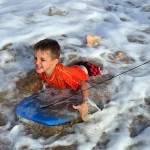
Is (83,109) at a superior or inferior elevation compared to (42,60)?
inferior

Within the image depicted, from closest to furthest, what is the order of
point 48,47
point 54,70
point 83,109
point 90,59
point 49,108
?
point 83,109 → point 49,108 → point 48,47 → point 54,70 → point 90,59

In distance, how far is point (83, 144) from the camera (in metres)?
3.38

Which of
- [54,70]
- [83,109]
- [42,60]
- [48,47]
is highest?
[48,47]

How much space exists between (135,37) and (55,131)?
8.59 feet

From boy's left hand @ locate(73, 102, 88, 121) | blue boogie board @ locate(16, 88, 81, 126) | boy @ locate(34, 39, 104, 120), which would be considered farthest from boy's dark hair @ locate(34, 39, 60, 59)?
boy's left hand @ locate(73, 102, 88, 121)

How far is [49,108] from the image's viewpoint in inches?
153

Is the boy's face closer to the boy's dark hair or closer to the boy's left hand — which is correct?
the boy's dark hair

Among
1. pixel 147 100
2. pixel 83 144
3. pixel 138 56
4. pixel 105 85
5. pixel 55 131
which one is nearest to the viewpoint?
pixel 83 144

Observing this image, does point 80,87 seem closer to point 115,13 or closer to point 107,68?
point 107,68

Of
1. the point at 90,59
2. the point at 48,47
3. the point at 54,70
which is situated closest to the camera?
the point at 48,47

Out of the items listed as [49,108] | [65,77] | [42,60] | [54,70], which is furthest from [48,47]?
→ [49,108]

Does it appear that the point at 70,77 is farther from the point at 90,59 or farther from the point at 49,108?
the point at 90,59

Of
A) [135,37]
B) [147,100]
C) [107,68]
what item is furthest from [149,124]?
[135,37]

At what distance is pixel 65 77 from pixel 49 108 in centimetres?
43
